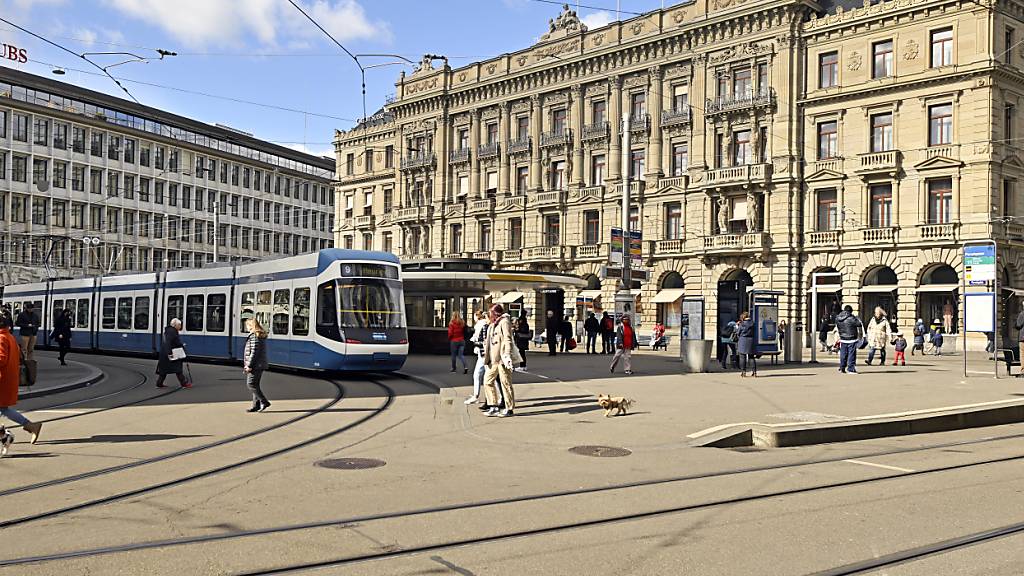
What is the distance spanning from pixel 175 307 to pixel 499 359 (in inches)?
629

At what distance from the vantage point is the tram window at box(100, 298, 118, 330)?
31.1 meters

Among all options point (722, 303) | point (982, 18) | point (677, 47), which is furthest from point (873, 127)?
point (722, 303)

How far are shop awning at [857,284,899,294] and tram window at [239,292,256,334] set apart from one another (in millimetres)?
31617

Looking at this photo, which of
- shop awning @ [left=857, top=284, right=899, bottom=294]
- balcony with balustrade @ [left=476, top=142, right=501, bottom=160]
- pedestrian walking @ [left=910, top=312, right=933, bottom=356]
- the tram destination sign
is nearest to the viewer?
the tram destination sign

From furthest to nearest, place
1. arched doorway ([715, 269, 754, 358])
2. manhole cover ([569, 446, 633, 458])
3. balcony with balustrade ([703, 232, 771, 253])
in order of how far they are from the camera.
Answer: balcony with balustrade ([703, 232, 771, 253]) → arched doorway ([715, 269, 754, 358]) → manhole cover ([569, 446, 633, 458])

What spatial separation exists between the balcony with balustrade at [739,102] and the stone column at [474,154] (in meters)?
17.6

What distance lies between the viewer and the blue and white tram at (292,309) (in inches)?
802

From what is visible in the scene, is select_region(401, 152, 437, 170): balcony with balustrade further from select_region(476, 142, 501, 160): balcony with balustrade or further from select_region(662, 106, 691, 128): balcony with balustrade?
select_region(662, 106, 691, 128): balcony with balustrade

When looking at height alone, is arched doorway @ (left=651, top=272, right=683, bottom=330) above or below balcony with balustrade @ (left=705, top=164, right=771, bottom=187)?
below

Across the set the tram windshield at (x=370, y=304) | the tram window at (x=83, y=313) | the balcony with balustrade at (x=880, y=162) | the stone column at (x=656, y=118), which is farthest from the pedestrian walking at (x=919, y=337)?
the tram window at (x=83, y=313)

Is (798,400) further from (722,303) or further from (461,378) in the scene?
(722,303)

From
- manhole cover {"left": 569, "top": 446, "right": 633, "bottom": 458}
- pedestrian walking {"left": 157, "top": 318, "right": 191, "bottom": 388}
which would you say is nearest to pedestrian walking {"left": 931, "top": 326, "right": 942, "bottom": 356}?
pedestrian walking {"left": 157, "top": 318, "right": 191, "bottom": 388}

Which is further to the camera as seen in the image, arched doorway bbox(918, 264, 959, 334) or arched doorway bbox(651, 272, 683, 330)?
arched doorway bbox(651, 272, 683, 330)

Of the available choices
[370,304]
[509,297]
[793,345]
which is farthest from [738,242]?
[370,304]
